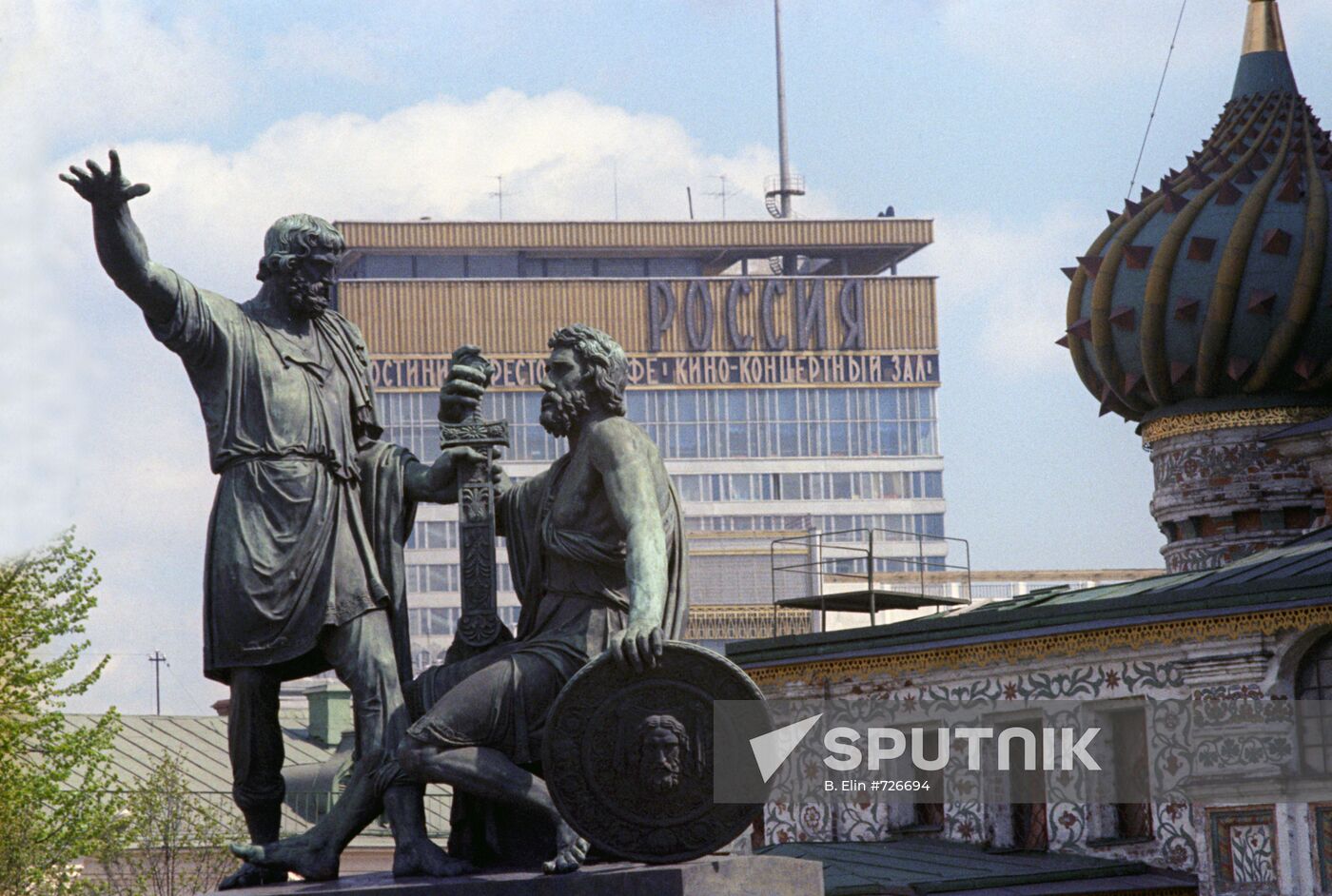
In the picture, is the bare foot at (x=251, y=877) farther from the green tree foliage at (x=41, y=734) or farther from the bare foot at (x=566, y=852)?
the green tree foliage at (x=41, y=734)

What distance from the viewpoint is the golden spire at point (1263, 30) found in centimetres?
4372

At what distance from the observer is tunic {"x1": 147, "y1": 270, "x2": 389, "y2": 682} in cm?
1203

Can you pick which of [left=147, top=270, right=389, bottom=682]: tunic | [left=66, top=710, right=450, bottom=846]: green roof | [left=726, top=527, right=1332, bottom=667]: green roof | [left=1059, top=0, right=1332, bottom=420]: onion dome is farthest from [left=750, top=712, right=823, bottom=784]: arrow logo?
[left=66, top=710, right=450, bottom=846]: green roof

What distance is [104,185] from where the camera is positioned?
11.6 m

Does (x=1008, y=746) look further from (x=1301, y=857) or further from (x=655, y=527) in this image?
(x=655, y=527)

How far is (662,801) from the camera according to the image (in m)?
11.6

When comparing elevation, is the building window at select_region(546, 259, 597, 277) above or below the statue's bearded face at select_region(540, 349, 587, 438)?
above

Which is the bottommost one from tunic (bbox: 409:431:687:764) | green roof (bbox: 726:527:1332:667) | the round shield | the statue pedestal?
the statue pedestal

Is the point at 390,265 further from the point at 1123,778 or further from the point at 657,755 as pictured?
the point at 657,755

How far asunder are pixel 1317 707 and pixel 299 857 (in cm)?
1992

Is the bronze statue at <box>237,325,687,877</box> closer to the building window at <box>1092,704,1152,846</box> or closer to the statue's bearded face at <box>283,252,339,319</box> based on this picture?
the statue's bearded face at <box>283,252,339,319</box>

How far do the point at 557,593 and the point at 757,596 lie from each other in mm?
124156

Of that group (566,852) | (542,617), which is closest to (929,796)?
(542,617)

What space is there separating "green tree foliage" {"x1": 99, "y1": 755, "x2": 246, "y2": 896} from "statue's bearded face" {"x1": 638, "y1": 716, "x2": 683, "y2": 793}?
32816mm
